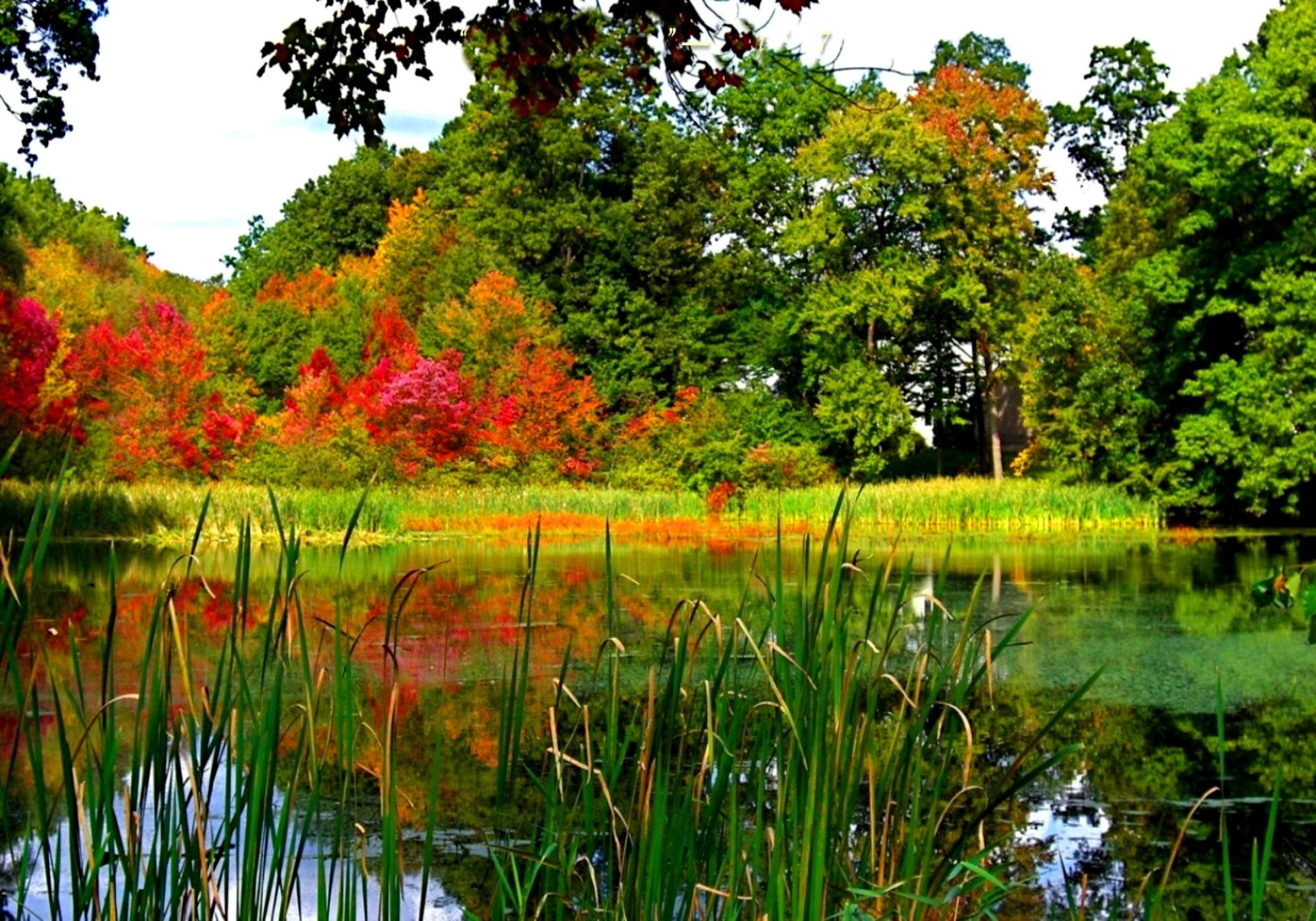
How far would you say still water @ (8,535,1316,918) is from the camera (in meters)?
5.28

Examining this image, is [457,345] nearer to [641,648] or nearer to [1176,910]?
[641,648]

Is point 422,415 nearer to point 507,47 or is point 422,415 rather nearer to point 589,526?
point 589,526

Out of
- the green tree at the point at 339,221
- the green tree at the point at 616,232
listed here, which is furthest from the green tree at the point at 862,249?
the green tree at the point at 339,221

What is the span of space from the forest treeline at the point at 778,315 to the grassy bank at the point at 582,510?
88 cm

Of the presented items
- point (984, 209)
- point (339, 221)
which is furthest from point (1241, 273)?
point (339, 221)

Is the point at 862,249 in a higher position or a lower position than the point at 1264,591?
higher

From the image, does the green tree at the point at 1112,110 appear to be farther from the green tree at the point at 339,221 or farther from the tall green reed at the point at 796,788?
the tall green reed at the point at 796,788

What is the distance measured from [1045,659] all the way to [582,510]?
54.1 ft

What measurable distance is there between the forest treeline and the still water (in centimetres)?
645

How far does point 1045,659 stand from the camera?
10016 mm

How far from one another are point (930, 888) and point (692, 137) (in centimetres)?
3507

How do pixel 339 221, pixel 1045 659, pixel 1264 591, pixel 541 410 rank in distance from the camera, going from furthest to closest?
pixel 339 221
pixel 541 410
pixel 1045 659
pixel 1264 591

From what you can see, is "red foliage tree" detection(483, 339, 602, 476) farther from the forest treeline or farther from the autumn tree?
the autumn tree

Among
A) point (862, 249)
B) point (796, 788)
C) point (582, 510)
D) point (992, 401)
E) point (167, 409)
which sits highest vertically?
point (862, 249)
